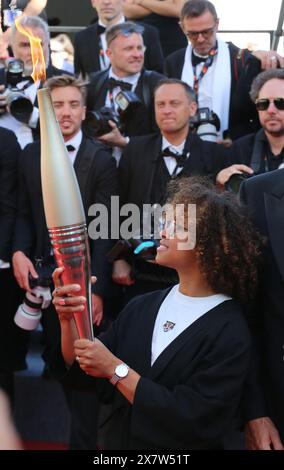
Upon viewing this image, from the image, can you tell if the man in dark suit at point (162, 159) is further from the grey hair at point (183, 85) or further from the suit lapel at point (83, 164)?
the suit lapel at point (83, 164)

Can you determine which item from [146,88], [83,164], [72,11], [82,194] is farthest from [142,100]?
[72,11]

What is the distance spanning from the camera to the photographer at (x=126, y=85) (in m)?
4.86

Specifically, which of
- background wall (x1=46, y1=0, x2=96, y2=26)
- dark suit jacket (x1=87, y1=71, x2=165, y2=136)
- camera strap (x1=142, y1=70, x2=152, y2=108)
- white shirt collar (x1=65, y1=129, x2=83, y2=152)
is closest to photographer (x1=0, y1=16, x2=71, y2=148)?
dark suit jacket (x1=87, y1=71, x2=165, y2=136)

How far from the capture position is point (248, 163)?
14.1ft

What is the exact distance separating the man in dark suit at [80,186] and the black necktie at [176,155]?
0.29m

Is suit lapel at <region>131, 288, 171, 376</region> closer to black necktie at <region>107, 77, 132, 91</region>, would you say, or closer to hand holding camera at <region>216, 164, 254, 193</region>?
hand holding camera at <region>216, 164, 254, 193</region>

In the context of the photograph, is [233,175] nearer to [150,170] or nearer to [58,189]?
[150,170]

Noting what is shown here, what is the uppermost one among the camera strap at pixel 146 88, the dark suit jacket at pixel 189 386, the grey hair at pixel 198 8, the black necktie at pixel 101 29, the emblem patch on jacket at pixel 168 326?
the grey hair at pixel 198 8

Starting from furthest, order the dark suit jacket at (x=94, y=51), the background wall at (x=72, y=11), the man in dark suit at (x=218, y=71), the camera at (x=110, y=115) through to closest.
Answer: the background wall at (x=72, y=11)
the dark suit jacket at (x=94, y=51)
the man in dark suit at (x=218, y=71)
the camera at (x=110, y=115)

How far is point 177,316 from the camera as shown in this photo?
2668 millimetres

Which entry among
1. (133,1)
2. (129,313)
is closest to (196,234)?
(129,313)

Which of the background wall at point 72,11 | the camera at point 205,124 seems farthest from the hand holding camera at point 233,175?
the background wall at point 72,11

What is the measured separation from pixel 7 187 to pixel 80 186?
1.56 ft

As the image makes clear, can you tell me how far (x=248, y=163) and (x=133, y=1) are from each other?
254 cm
